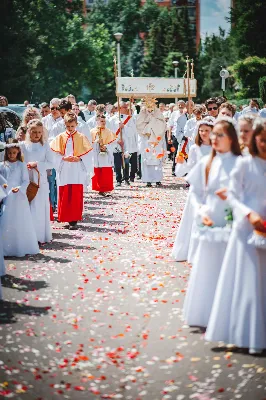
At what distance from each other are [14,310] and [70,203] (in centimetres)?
585

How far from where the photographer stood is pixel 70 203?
13.9 metres

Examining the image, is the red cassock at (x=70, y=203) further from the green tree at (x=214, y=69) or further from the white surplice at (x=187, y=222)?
the green tree at (x=214, y=69)

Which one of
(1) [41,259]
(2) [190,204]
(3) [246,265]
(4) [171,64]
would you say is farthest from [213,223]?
(4) [171,64]

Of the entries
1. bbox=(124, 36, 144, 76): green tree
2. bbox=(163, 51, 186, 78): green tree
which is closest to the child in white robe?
bbox=(163, 51, 186, 78): green tree

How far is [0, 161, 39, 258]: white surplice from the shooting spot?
1115 centimetres

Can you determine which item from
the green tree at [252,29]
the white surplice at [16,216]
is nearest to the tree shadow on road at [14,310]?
the white surplice at [16,216]

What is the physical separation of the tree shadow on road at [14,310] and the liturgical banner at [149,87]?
14.7 metres

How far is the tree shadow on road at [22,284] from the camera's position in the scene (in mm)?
9133

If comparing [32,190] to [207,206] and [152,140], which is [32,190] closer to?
[207,206]

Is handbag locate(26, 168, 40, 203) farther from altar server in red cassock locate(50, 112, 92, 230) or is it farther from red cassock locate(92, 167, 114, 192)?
red cassock locate(92, 167, 114, 192)

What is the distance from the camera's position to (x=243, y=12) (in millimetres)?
73375

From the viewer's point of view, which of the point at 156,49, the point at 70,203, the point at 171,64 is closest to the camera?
the point at 70,203

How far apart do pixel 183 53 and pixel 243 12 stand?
2665cm

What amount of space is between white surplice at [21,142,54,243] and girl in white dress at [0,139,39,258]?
80cm
